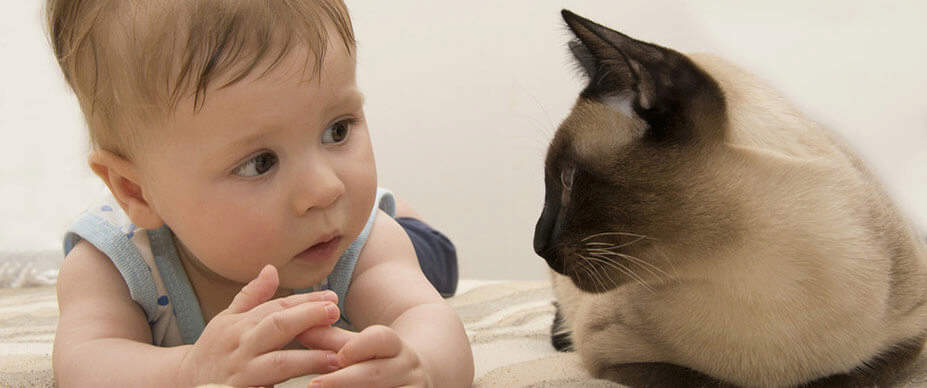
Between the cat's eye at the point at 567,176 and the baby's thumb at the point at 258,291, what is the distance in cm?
34

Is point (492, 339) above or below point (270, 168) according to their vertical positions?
below

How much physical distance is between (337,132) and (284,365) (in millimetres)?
277

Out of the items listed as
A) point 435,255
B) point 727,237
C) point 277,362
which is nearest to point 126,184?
point 277,362

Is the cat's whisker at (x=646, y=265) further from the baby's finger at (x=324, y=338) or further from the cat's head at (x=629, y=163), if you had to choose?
the baby's finger at (x=324, y=338)

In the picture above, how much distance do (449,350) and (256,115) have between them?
0.30 metres

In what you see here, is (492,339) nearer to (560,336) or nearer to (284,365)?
(560,336)

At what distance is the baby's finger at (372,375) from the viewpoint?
2.21ft

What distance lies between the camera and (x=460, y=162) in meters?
2.23

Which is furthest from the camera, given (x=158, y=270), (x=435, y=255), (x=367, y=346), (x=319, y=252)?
(x=435, y=255)

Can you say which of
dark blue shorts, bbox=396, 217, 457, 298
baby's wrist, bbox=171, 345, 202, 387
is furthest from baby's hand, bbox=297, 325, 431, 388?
dark blue shorts, bbox=396, 217, 457, 298

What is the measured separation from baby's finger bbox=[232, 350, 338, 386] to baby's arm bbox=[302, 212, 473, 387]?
0.02 meters

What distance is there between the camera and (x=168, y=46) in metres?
0.79

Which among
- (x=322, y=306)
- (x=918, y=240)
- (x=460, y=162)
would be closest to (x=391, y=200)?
(x=322, y=306)

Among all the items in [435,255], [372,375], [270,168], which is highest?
[270,168]
